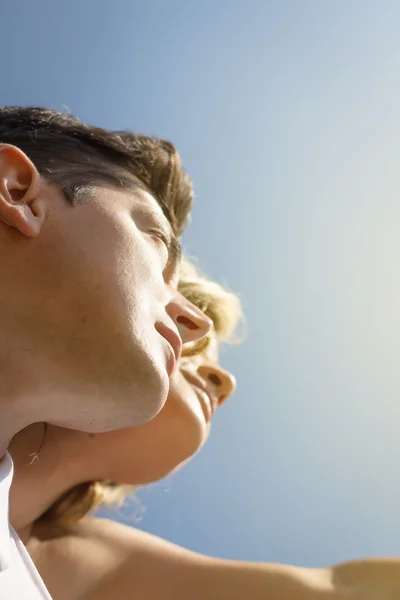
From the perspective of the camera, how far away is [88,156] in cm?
146

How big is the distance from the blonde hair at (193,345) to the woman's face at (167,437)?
0.28 feet

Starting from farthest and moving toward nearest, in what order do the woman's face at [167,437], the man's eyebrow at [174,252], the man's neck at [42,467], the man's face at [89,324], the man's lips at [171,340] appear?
the woman's face at [167,437], the man's neck at [42,467], the man's eyebrow at [174,252], the man's lips at [171,340], the man's face at [89,324]

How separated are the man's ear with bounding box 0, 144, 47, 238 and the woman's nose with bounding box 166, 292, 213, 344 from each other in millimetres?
330

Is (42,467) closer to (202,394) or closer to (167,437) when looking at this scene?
(167,437)

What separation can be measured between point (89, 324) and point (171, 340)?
19cm

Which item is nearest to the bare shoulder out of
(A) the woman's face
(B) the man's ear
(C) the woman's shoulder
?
(C) the woman's shoulder

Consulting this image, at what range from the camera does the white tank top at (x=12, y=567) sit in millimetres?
1063

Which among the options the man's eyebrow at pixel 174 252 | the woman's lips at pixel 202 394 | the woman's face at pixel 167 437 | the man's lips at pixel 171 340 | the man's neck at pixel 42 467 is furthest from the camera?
the woman's lips at pixel 202 394

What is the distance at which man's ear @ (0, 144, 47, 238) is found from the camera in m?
1.13

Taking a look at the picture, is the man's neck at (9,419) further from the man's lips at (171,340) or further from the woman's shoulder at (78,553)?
the woman's shoulder at (78,553)

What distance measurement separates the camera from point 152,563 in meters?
1.54

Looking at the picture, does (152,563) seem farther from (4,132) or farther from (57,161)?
(4,132)

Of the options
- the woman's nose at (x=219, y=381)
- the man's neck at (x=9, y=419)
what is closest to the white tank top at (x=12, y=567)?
the man's neck at (x=9, y=419)

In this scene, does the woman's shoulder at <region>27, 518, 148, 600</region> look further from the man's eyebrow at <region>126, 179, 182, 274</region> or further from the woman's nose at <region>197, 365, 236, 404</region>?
the man's eyebrow at <region>126, 179, 182, 274</region>
